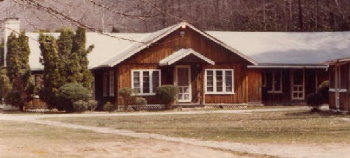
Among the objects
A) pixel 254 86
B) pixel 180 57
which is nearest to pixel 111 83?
pixel 180 57

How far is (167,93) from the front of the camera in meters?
36.8

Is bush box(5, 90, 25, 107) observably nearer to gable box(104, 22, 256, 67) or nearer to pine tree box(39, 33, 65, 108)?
pine tree box(39, 33, 65, 108)

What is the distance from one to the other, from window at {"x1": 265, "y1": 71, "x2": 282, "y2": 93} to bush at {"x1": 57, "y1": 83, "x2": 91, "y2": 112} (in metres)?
12.8

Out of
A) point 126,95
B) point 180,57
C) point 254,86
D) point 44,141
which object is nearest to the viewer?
point 44,141

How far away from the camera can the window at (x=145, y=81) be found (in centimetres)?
3809

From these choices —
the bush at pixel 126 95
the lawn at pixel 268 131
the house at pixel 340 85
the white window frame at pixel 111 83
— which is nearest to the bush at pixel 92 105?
the bush at pixel 126 95

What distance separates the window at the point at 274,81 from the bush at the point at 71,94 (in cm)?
1280

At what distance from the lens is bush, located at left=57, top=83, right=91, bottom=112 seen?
3553cm

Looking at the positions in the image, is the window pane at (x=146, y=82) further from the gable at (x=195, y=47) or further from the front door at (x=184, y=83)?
the front door at (x=184, y=83)

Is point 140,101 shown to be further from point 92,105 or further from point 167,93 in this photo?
point 92,105

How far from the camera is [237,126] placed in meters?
22.5

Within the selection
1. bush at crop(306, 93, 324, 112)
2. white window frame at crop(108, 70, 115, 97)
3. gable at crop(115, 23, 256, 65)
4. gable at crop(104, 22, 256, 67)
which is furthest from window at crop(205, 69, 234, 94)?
bush at crop(306, 93, 324, 112)

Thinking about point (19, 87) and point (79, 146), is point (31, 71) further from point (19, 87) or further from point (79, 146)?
point (79, 146)

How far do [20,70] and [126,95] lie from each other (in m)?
6.72
